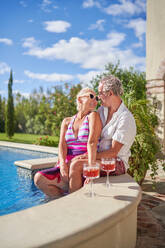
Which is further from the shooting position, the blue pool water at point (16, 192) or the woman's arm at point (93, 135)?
the blue pool water at point (16, 192)

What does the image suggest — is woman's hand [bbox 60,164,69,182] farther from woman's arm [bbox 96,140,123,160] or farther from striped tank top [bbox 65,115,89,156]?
woman's arm [bbox 96,140,123,160]

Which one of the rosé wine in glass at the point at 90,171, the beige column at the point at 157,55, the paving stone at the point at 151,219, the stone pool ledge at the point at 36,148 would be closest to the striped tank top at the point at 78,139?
the rosé wine in glass at the point at 90,171

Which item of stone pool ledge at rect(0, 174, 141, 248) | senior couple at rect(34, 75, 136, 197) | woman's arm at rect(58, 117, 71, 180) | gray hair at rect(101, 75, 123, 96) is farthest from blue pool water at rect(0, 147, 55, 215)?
gray hair at rect(101, 75, 123, 96)

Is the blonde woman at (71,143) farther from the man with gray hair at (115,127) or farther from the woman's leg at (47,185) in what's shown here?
the man with gray hair at (115,127)

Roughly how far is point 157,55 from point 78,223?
23.8 feet

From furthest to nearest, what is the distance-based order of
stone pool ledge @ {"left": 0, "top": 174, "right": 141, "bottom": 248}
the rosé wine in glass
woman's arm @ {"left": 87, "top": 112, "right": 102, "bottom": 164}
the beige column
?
the beige column
woman's arm @ {"left": 87, "top": 112, "right": 102, "bottom": 164}
the rosé wine in glass
stone pool ledge @ {"left": 0, "top": 174, "right": 141, "bottom": 248}

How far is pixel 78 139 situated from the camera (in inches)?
111

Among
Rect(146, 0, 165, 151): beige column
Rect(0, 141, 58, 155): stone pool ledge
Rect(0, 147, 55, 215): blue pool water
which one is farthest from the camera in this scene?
Rect(146, 0, 165, 151): beige column

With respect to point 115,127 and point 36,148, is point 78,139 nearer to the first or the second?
point 115,127

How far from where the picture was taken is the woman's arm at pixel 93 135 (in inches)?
98.9

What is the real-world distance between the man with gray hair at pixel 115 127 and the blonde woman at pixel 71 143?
137 mm

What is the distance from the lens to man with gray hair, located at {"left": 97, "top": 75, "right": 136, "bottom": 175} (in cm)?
262

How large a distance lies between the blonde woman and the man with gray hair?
0.14 meters

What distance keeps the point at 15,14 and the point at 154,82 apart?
13.4m
